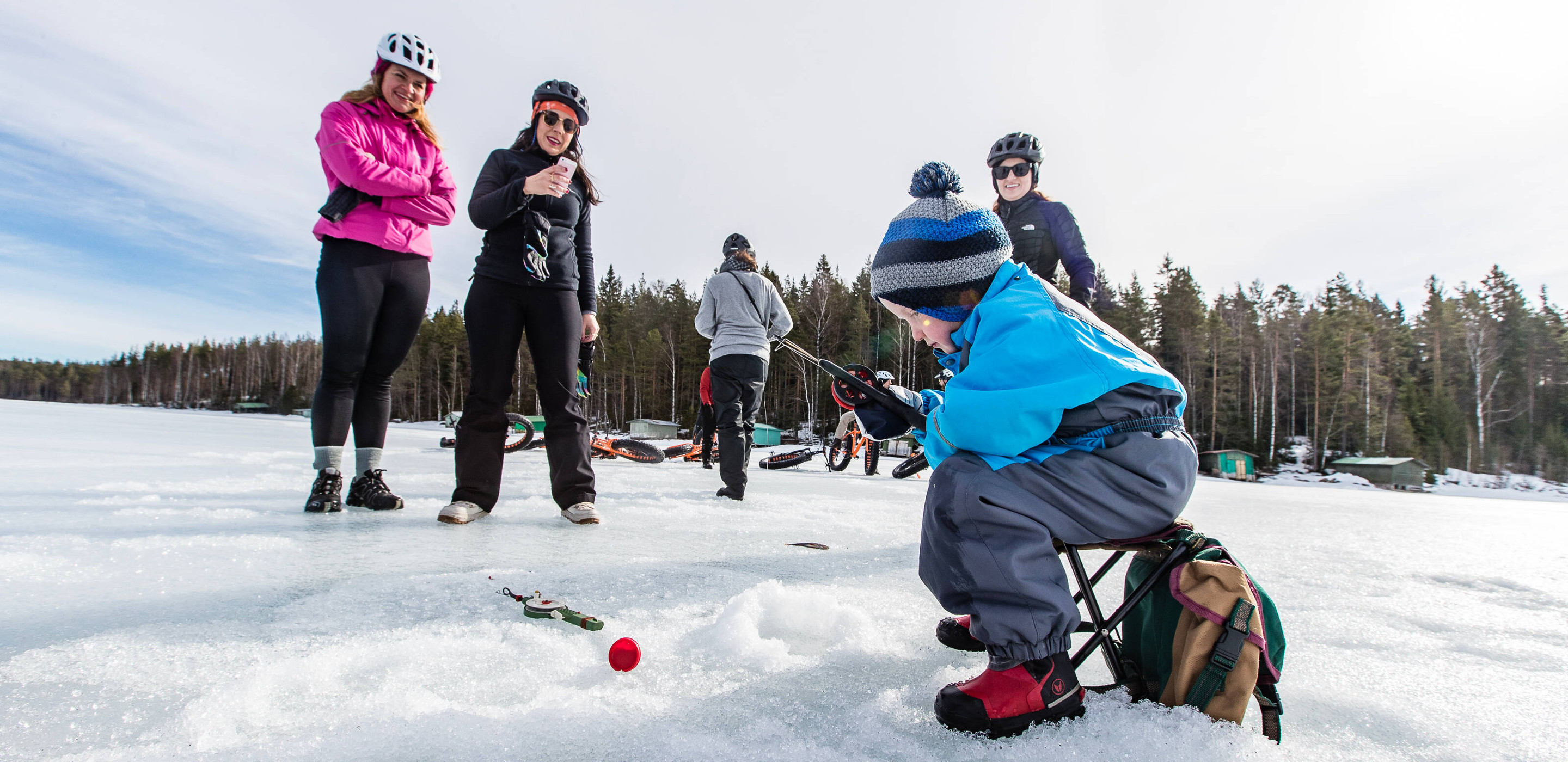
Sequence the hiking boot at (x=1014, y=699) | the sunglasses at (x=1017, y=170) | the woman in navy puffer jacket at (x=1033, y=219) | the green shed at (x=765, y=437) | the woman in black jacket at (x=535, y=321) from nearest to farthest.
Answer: the hiking boot at (x=1014, y=699) → the woman in black jacket at (x=535, y=321) → the woman in navy puffer jacket at (x=1033, y=219) → the sunglasses at (x=1017, y=170) → the green shed at (x=765, y=437)

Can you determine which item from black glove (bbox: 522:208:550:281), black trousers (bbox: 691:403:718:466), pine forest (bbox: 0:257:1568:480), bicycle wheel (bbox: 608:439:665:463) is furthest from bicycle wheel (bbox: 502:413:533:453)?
pine forest (bbox: 0:257:1568:480)

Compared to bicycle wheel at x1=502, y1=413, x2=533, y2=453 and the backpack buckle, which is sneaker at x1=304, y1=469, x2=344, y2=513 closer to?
the backpack buckle

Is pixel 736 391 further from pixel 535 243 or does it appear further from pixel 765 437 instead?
pixel 765 437

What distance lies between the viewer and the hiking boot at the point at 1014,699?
1.02m

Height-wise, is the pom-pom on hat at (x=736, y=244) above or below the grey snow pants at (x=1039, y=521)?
above

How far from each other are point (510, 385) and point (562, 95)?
1271 mm

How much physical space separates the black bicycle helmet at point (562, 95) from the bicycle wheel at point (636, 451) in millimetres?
5667

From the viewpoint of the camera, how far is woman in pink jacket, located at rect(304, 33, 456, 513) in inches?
97.4

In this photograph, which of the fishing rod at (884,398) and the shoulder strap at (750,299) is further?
the shoulder strap at (750,299)

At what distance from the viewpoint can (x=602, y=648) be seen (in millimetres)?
1251

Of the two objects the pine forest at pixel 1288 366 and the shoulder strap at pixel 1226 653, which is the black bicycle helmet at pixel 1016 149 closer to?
the shoulder strap at pixel 1226 653

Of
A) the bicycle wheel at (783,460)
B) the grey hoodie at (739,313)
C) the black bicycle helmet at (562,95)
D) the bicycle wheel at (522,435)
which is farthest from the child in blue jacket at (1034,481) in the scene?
the bicycle wheel at (522,435)

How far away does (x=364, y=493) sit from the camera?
277cm

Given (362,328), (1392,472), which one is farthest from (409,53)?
(1392,472)
